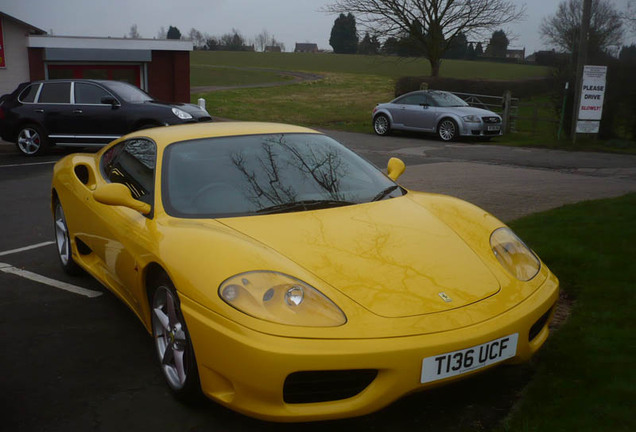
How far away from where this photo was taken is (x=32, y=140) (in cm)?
1498

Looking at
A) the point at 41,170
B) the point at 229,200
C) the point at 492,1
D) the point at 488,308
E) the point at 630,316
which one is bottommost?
the point at 41,170

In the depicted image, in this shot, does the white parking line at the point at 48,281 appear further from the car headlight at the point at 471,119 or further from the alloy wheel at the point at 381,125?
the alloy wheel at the point at 381,125

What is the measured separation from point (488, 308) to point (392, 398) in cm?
64

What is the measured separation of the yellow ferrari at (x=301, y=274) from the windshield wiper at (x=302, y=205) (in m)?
0.01

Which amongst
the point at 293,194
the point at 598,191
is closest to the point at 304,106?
the point at 598,191

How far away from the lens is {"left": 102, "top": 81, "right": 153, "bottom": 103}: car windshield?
14852 mm

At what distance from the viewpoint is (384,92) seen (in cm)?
4528

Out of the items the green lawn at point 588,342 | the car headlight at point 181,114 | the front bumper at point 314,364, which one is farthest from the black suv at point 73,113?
the front bumper at point 314,364

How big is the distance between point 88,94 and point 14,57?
9.64m

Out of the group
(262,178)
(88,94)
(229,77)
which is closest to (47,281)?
(262,178)

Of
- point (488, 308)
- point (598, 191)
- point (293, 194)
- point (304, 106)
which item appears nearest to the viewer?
point (488, 308)

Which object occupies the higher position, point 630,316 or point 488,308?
point 488,308

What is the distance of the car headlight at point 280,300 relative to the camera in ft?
9.05

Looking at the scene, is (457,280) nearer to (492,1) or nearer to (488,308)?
(488,308)
